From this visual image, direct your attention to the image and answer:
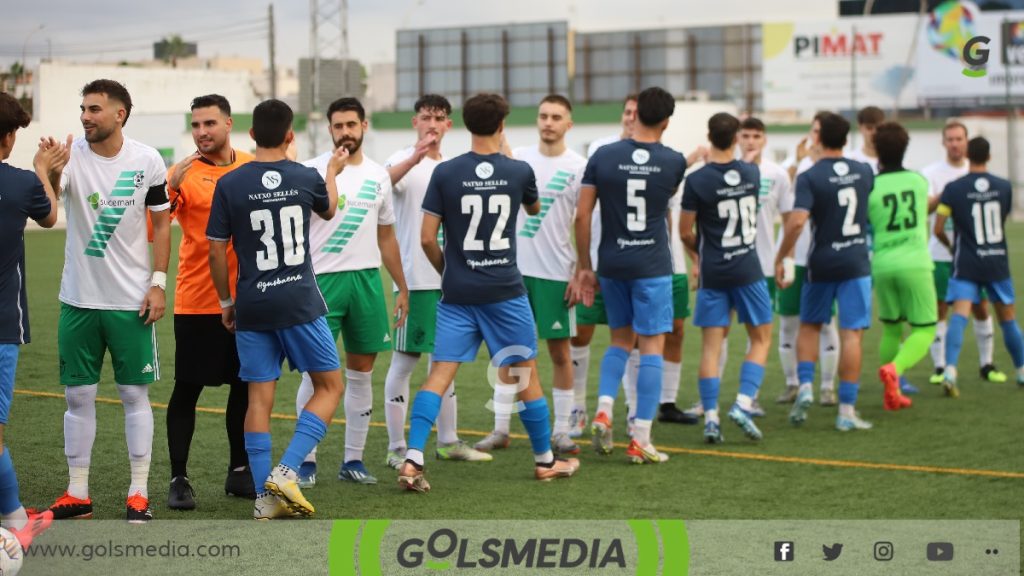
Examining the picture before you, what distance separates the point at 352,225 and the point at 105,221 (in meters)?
1.54

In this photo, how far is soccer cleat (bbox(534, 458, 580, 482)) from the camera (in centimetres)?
745

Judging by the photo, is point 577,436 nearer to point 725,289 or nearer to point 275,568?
point 725,289

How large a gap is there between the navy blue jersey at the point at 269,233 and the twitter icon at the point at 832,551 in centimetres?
268

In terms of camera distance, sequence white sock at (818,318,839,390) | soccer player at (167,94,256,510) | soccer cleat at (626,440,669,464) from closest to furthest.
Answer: soccer player at (167,94,256,510) < soccer cleat at (626,440,669,464) < white sock at (818,318,839,390)

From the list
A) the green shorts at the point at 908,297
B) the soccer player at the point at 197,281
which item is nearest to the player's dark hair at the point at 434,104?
the soccer player at the point at 197,281

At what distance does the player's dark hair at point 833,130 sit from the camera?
352 inches

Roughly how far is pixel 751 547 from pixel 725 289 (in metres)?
3.09

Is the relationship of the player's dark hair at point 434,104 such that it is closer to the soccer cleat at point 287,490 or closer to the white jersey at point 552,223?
the white jersey at point 552,223

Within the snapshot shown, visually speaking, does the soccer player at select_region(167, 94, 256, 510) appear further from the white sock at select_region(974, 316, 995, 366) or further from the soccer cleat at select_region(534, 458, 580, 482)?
the white sock at select_region(974, 316, 995, 366)

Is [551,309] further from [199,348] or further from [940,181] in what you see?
[940,181]

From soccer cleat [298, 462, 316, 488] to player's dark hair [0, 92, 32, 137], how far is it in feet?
8.40

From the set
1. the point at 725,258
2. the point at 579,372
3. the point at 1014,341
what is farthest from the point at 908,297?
the point at 579,372

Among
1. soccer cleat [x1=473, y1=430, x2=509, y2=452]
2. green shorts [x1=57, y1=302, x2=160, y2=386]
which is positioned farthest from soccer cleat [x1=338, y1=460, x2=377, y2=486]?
green shorts [x1=57, y1=302, x2=160, y2=386]

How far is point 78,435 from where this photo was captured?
20.8 ft
